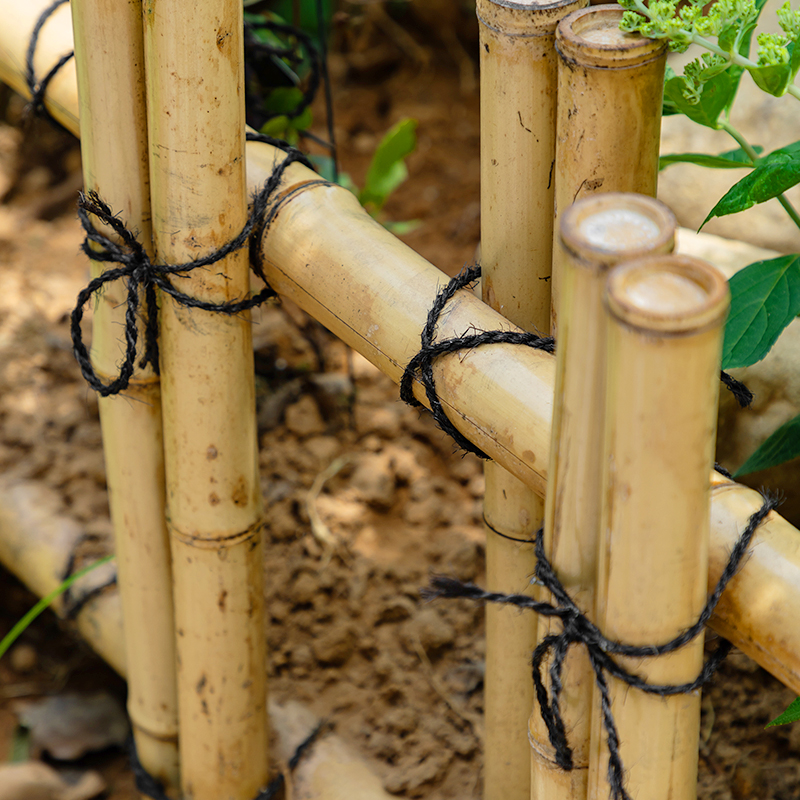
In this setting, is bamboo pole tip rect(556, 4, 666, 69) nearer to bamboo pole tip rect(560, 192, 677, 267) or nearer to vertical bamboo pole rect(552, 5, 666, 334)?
vertical bamboo pole rect(552, 5, 666, 334)

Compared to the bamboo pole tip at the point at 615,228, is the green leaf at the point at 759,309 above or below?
below

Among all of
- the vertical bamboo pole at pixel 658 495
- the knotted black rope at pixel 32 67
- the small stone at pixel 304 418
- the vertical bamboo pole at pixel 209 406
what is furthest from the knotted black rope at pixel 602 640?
the small stone at pixel 304 418

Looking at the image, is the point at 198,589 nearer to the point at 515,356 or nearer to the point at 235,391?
the point at 235,391

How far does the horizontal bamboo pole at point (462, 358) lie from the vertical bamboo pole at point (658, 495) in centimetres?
3

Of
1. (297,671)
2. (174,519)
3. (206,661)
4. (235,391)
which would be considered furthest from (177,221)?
(297,671)

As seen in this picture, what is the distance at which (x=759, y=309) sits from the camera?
843 millimetres

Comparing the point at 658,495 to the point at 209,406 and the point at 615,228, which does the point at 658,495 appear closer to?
the point at 615,228

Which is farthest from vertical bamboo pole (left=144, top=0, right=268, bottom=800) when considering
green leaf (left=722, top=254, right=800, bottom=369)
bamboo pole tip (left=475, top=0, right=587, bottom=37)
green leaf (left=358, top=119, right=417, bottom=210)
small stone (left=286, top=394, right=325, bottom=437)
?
green leaf (left=358, top=119, right=417, bottom=210)

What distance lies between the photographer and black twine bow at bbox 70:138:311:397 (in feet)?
2.86

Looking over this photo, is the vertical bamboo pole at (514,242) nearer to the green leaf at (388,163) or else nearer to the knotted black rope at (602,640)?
the knotted black rope at (602,640)

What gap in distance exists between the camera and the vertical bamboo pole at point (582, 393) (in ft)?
1.85

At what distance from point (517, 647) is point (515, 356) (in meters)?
0.34

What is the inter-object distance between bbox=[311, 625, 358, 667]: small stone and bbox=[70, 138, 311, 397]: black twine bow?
568mm

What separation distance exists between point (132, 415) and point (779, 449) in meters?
0.62
